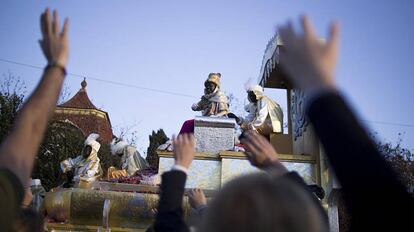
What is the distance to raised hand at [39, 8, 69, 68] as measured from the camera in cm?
186

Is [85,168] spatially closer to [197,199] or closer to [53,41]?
[197,199]

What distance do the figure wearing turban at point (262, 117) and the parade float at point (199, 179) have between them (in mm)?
294

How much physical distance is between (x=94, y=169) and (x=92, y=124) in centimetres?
2641

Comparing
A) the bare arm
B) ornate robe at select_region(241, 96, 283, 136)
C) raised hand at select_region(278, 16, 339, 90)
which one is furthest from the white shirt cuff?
ornate robe at select_region(241, 96, 283, 136)

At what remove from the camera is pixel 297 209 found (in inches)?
42.5

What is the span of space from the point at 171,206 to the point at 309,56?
3.14ft

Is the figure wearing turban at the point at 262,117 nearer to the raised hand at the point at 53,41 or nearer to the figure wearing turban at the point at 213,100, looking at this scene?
the figure wearing turban at the point at 213,100

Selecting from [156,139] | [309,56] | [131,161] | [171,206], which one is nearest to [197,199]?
[171,206]

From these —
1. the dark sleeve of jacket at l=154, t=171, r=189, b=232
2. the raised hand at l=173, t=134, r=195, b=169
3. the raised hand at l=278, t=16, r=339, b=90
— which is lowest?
the dark sleeve of jacket at l=154, t=171, r=189, b=232

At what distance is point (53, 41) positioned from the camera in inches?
74.7

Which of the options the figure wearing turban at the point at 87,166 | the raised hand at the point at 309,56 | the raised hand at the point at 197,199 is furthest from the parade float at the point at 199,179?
the raised hand at the point at 309,56

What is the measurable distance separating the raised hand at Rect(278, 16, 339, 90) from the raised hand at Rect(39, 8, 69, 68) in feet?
3.08

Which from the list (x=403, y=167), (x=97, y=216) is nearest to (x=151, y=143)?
(x=403, y=167)

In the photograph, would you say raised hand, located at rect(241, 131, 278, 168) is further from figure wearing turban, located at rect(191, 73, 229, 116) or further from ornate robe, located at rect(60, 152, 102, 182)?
figure wearing turban, located at rect(191, 73, 229, 116)
